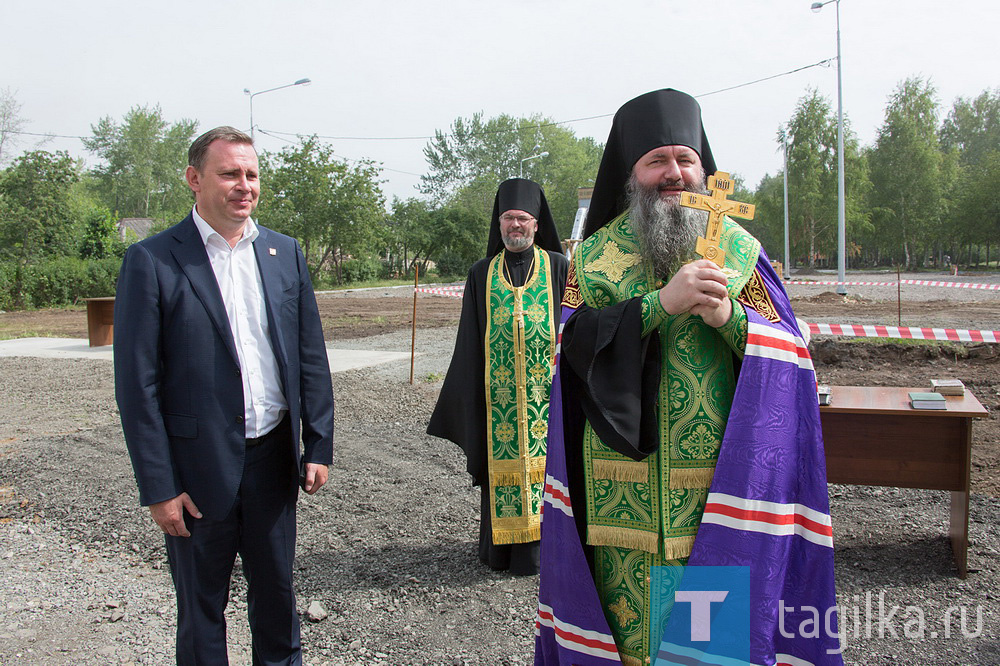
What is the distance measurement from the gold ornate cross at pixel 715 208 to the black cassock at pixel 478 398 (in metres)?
2.16

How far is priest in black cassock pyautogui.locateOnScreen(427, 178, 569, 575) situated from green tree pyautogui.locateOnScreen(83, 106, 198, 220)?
5887 cm

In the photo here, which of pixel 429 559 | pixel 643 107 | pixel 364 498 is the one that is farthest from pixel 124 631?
pixel 643 107

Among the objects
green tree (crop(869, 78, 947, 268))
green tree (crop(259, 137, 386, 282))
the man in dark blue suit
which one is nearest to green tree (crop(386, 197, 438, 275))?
green tree (crop(259, 137, 386, 282))

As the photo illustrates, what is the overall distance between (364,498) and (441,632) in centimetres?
202

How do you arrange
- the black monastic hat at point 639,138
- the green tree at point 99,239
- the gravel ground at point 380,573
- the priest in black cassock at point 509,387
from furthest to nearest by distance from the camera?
the green tree at point 99,239
the priest in black cassock at point 509,387
the gravel ground at point 380,573
the black monastic hat at point 639,138

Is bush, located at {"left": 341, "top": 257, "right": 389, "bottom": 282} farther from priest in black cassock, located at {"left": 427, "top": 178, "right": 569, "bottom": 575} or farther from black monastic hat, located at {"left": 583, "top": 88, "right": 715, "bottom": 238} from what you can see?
black monastic hat, located at {"left": 583, "top": 88, "right": 715, "bottom": 238}

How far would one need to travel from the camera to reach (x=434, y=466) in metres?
5.93

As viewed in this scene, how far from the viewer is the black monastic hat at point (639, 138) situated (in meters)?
2.15

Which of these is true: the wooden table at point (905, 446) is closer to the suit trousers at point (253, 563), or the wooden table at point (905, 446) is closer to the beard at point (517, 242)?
the beard at point (517, 242)

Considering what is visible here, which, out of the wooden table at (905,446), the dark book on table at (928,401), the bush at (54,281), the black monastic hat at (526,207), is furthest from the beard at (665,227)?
the bush at (54,281)

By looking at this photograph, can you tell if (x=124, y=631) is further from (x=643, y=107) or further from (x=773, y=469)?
(x=643, y=107)

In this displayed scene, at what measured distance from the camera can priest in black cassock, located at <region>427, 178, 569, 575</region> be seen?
3.99 m

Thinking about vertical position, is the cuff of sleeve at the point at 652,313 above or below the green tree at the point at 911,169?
below

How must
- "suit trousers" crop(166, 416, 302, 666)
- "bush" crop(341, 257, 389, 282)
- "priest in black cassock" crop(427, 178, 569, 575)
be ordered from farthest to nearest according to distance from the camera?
"bush" crop(341, 257, 389, 282)
"priest in black cassock" crop(427, 178, 569, 575)
"suit trousers" crop(166, 416, 302, 666)
